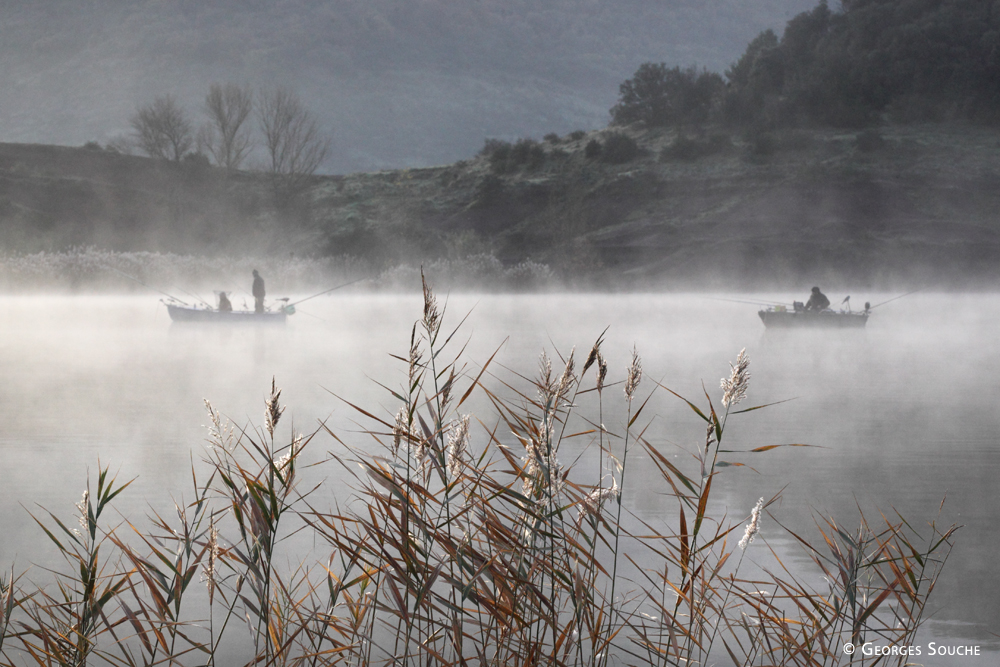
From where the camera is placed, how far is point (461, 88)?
132 m

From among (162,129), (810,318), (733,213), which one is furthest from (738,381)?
(162,129)

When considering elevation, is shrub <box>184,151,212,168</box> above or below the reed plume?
above

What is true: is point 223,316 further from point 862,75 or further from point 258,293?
point 862,75

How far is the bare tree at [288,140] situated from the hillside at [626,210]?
1.37 metres

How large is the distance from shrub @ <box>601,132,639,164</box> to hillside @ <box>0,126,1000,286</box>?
34 centimetres

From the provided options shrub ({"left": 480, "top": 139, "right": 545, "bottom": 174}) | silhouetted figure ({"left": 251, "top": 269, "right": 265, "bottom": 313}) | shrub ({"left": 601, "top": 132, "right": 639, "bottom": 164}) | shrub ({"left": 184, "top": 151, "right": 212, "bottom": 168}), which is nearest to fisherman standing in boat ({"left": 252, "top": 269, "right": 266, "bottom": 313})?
silhouetted figure ({"left": 251, "top": 269, "right": 265, "bottom": 313})

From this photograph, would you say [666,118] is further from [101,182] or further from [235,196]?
[101,182]

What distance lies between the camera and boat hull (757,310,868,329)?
54.4 feet

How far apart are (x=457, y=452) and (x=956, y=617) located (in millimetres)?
2273

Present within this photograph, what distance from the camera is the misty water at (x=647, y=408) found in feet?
15.1

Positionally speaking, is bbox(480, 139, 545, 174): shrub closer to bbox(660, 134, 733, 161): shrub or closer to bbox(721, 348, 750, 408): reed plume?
bbox(660, 134, 733, 161): shrub

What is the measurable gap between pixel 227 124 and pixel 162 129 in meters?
2.79

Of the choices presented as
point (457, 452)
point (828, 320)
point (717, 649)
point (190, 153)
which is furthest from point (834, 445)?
point (190, 153)

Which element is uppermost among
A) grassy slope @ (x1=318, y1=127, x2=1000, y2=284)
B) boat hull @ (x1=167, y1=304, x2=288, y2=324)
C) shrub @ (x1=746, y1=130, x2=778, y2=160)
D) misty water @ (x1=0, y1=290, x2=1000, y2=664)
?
shrub @ (x1=746, y1=130, x2=778, y2=160)
